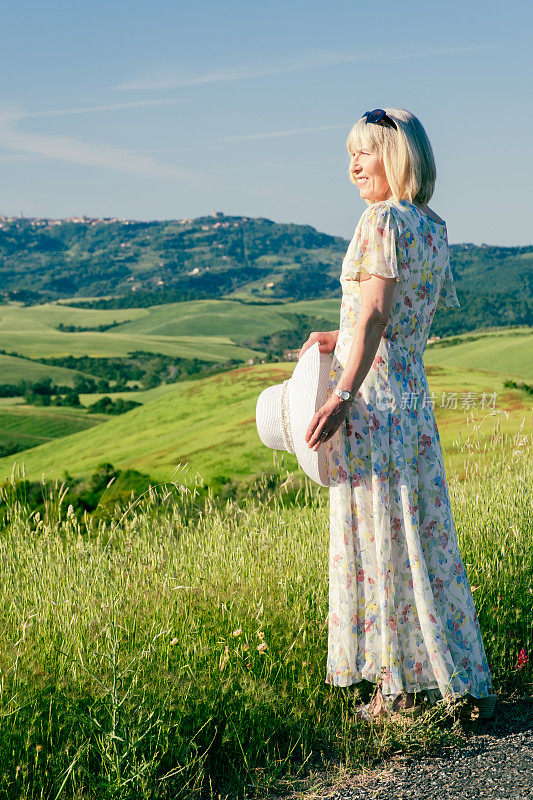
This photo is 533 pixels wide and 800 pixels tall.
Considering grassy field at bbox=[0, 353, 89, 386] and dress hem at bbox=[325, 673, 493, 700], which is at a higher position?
grassy field at bbox=[0, 353, 89, 386]

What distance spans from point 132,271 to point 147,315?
2517 inches

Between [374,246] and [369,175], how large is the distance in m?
0.42

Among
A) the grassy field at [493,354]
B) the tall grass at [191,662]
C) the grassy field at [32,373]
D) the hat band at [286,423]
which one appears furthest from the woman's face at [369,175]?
the grassy field at [32,373]

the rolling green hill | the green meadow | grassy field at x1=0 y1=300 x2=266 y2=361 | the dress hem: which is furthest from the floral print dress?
grassy field at x1=0 y1=300 x2=266 y2=361

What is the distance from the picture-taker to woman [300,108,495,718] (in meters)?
2.80

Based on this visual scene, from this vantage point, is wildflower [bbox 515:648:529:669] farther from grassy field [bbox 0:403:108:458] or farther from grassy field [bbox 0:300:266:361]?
grassy field [bbox 0:300:266:361]

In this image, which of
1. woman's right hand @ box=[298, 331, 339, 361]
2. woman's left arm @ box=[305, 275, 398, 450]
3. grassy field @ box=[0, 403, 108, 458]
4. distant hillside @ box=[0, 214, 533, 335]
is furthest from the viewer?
distant hillside @ box=[0, 214, 533, 335]

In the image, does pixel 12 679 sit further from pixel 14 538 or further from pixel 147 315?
pixel 147 315

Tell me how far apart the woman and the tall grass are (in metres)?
0.26

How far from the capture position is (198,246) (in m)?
199

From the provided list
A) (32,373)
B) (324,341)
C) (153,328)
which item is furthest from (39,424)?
(153,328)

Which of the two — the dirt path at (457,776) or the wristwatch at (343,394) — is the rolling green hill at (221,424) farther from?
the dirt path at (457,776)

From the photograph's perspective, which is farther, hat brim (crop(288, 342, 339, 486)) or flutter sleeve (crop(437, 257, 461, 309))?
flutter sleeve (crop(437, 257, 461, 309))

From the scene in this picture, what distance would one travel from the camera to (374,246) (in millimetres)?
2697
